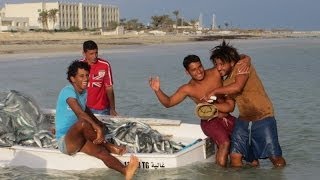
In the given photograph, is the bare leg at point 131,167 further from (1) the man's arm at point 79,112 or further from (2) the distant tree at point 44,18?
(2) the distant tree at point 44,18

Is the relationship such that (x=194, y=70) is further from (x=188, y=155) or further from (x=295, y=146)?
(x=295, y=146)

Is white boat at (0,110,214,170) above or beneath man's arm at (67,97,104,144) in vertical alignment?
beneath

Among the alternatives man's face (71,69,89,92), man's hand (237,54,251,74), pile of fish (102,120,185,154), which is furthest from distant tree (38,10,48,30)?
man's hand (237,54,251,74)

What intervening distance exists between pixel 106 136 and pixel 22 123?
172cm

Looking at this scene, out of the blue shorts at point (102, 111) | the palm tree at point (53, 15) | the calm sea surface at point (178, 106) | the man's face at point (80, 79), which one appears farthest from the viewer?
the palm tree at point (53, 15)

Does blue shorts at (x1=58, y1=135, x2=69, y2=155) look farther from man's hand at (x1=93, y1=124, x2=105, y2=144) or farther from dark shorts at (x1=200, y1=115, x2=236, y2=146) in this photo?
dark shorts at (x1=200, y1=115, x2=236, y2=146)

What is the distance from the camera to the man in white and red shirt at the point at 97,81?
8.63 meters

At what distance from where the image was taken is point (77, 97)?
22.4 ft

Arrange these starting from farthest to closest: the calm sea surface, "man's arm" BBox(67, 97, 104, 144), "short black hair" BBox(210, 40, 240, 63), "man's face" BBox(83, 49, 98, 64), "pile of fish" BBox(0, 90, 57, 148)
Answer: "man's face" BBox(83, 49, 98, 64)
"pile of fish" BBox(0, 90, 57, 148)
the calm sea surface
"short black hair" BBox(210, 40, 240, 63)
"man's arm" BBox(67, 97, 104, 144)

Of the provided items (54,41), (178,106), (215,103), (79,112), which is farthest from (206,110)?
(54,41)

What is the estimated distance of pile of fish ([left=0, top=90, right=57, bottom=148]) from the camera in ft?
27.5

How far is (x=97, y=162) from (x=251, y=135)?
218 centimetres

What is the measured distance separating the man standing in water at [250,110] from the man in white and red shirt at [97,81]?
2.35m

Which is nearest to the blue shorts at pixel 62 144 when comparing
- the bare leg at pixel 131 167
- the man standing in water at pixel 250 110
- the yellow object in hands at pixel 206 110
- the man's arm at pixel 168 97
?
the bare leg at pixel 131 167
